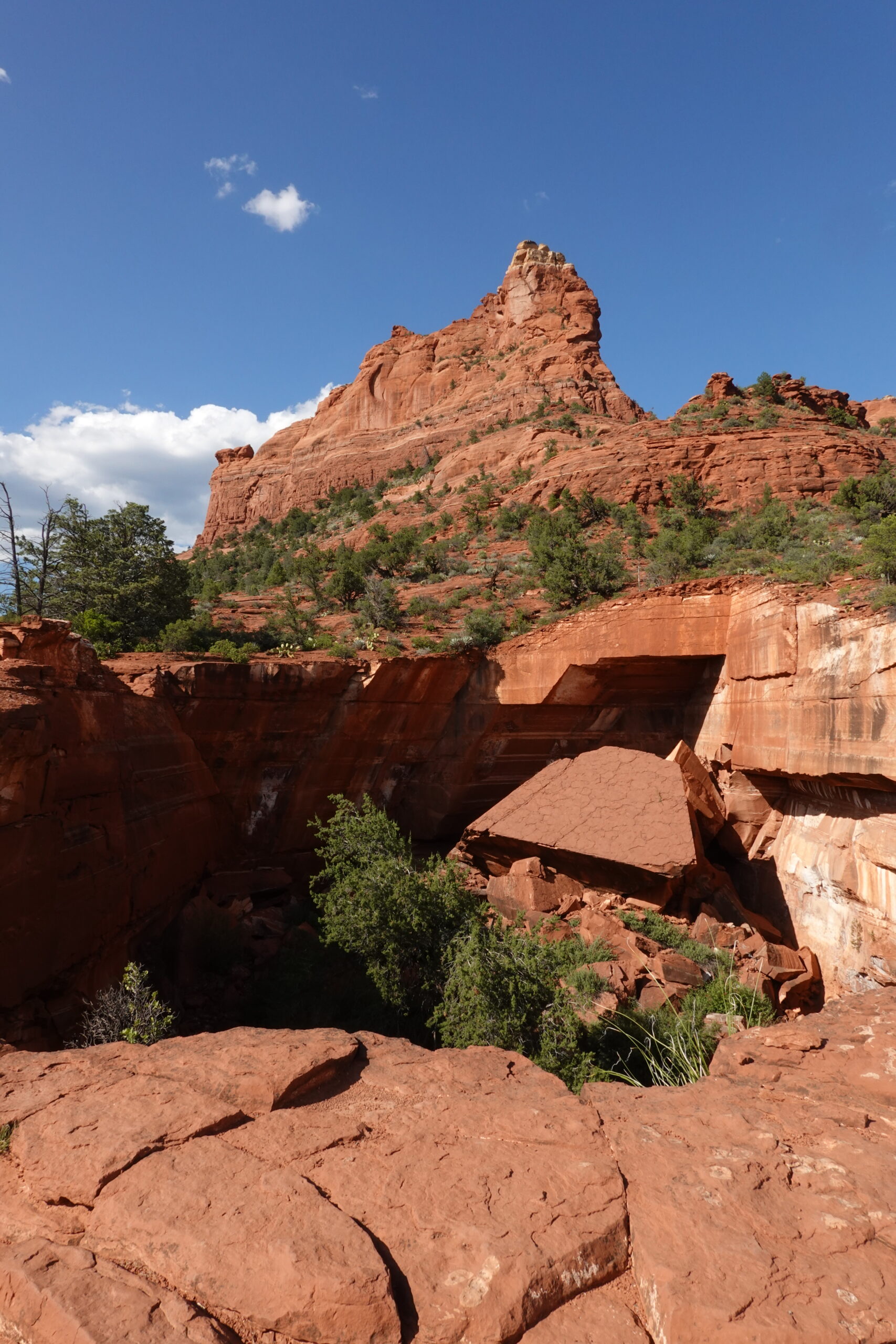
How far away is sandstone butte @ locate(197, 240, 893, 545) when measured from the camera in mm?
28484

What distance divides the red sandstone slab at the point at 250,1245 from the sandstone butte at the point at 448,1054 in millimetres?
13

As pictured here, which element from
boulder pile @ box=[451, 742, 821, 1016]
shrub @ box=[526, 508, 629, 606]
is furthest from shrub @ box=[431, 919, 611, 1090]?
shrub @ box=[526, 508, 629, 606]

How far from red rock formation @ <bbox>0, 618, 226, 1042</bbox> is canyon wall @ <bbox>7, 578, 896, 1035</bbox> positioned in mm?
32

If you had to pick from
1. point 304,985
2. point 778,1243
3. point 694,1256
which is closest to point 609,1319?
point 694,1256

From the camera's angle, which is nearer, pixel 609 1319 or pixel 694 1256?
pixel 609 1319

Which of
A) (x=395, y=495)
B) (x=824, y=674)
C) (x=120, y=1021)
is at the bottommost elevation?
(x=120, y=1021)

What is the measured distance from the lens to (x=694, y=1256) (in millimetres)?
3186

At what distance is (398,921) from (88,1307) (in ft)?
23.5

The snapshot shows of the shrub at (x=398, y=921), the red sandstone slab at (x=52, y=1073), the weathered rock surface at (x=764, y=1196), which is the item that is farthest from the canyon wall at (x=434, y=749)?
the weathered rock surface at (x=764, y=1196)

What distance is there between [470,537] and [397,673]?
54.3ft

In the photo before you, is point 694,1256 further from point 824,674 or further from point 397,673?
point 397,673

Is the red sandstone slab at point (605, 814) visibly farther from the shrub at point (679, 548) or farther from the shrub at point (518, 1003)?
the shrub at point (679, 548)

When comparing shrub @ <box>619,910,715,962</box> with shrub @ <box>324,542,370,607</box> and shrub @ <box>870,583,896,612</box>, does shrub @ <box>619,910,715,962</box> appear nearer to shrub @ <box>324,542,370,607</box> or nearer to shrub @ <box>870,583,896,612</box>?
shrub @ <box>870,583,896,612</box>

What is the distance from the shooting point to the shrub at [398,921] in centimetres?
962
